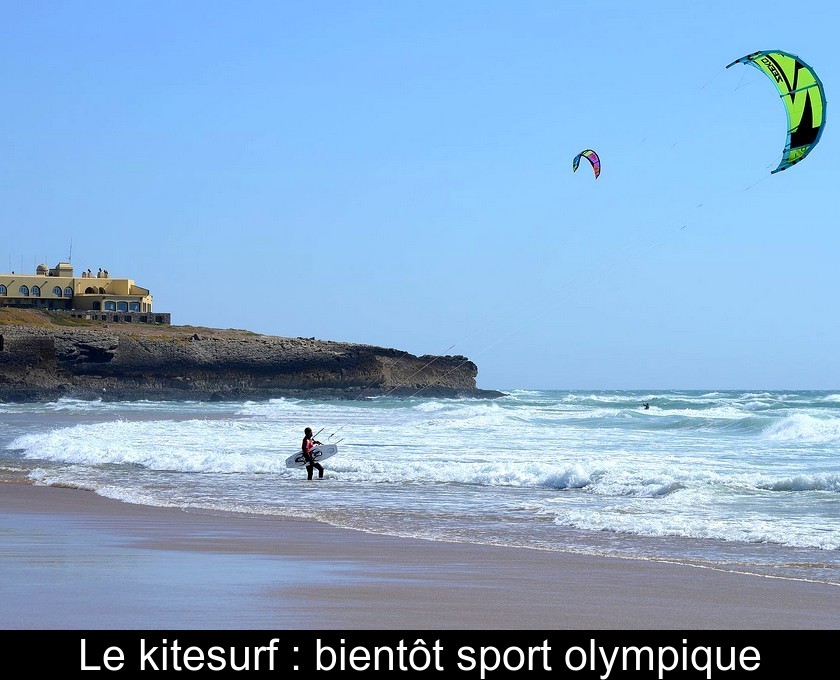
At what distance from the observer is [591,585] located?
7.13m

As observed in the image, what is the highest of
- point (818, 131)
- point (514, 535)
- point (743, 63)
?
point (743, 63)

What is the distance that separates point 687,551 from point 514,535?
1704 millimetres

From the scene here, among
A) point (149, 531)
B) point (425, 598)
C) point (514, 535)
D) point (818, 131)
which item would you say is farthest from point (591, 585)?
point (818, 131)

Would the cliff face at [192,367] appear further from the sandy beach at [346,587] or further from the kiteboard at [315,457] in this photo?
the sandy beach at [346,587]

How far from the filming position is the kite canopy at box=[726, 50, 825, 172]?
12.3m

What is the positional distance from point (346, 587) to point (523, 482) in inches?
343

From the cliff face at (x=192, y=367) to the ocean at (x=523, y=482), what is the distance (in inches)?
1443

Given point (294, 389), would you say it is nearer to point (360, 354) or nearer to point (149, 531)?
point (360, 354)

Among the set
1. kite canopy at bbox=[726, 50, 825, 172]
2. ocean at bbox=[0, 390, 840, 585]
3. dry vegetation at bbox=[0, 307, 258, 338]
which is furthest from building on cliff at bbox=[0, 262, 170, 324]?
kite canopy at bbox=[726, 50, 825, 172]

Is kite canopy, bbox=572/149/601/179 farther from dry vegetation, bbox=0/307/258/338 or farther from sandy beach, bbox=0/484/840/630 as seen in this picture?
dry vegetation, bbox=0/307/258/338

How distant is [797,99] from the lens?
12.5 meters

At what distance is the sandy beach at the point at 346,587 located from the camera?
18.8 ft

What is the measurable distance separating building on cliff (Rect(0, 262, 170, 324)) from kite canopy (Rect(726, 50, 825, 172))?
7378 cm

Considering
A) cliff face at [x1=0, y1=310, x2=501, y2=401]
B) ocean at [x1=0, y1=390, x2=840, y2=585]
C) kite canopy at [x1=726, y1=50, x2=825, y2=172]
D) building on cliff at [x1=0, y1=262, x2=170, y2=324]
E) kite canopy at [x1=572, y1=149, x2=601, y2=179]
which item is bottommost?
ocean at [x1=0, y1=390, x2=840, y2=585]
